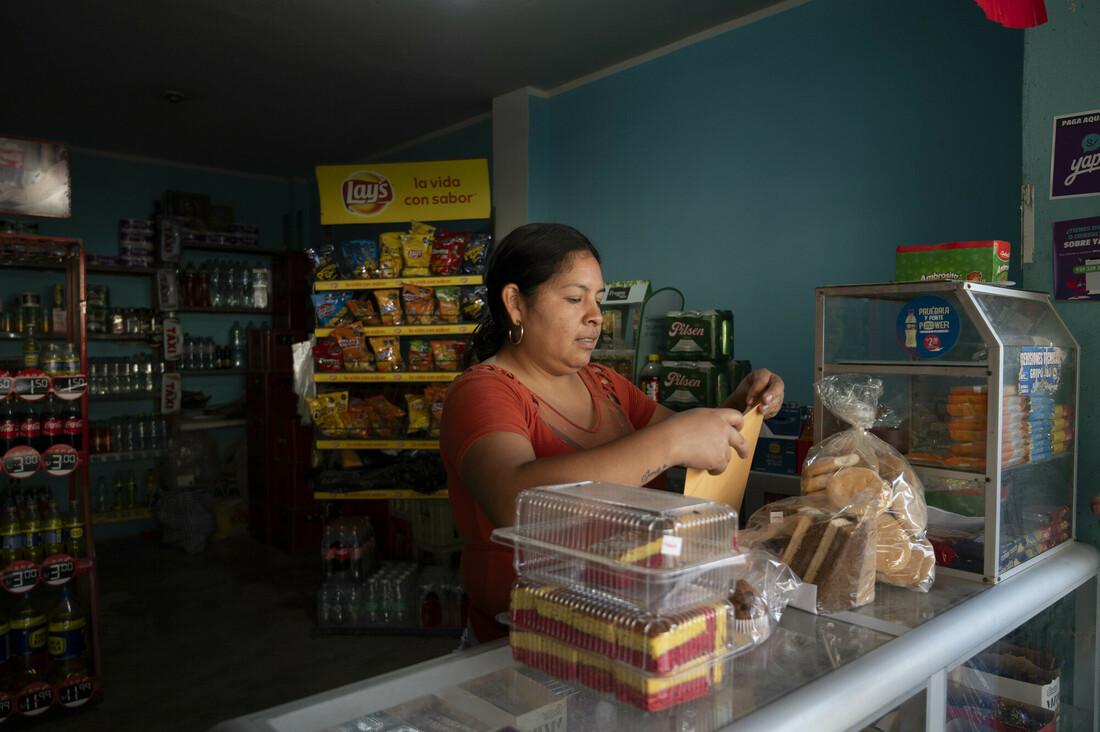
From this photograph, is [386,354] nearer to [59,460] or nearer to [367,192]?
[367,192]

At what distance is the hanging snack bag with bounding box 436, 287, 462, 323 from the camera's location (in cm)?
454

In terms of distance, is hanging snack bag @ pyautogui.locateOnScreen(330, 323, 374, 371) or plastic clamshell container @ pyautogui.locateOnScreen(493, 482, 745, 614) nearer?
plastic clamshell container @ pyautogui.locateOnScreen(493, 482, 745, 614)

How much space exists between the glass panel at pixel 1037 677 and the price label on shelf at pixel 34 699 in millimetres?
3976

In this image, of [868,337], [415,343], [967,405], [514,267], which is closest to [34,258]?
[415,343]

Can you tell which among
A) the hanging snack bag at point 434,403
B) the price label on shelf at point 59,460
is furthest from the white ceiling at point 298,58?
the price label on shelf at point 59,460

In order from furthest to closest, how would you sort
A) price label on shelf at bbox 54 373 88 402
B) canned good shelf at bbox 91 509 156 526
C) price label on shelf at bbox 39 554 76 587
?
canned good shelf at bbox 91 509 156 526, price label on shelf at bbox 54 373 88 402, price label on shelf at bbox 39 554 76 587

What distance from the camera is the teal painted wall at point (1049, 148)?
202cm

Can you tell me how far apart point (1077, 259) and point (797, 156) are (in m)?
1.93

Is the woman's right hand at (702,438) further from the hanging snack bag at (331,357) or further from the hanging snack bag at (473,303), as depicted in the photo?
the hanging snack bag at (331,357)

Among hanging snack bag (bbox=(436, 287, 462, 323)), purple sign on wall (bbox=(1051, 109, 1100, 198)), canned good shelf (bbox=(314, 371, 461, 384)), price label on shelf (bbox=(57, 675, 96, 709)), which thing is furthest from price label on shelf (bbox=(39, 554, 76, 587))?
purple sign on wall (bbox=(1051, 109, 1100, 198))

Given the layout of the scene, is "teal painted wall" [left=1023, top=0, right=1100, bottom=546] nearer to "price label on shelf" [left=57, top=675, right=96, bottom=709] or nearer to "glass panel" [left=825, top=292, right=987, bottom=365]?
"glass panel" [left=825, top=292, right=987, bottom=365]

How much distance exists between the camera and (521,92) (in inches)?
203

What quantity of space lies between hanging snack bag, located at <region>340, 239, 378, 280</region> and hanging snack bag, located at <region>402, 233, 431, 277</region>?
214mm

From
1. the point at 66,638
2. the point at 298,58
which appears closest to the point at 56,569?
the point at 66,638
